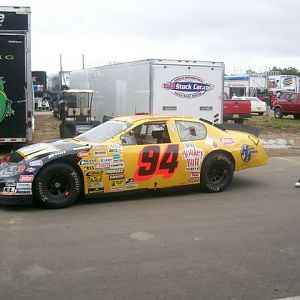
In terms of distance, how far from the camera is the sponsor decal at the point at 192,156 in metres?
8.26

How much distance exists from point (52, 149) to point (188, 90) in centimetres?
850

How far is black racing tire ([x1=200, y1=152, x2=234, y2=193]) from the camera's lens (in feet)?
27.8

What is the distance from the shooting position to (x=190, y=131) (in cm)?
858

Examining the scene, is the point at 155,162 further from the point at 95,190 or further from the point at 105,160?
the point at 95,190

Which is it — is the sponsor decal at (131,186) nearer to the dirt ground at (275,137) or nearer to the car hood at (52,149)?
the car hood at (52,149)

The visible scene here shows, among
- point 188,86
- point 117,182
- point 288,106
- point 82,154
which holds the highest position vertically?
point 188,86

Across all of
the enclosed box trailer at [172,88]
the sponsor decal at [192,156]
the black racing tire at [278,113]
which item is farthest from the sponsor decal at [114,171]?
the black racing tire at [278,113]

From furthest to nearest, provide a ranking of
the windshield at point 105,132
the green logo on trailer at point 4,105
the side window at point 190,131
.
→ the green logo on trailer at point 4,105 → the side window at point 190,131 → the windshield at point 105,132

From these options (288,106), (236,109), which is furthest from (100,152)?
(288,106)

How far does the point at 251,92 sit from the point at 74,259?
5319cm

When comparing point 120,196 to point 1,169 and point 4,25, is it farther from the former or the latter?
point 4,25

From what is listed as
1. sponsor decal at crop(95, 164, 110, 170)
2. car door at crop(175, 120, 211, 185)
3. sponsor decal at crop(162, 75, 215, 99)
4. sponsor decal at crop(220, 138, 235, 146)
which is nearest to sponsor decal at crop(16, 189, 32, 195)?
sponsor decal at crop(95, 164, 110, 170)

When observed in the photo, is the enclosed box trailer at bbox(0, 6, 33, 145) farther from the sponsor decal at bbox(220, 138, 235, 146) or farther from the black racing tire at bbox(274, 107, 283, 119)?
the black racing tire at bbox(274, 107, 283, 119)

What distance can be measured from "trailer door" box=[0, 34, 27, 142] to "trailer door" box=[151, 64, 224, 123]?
162 inches
